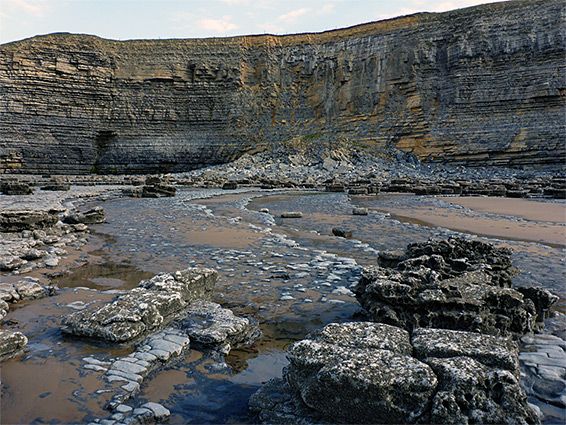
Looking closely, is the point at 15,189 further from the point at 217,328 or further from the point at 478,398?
the point at 478,398

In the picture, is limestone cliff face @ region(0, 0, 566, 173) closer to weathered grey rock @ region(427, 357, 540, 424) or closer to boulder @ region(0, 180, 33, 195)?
boulder @ region(0, 180, 33, 195)

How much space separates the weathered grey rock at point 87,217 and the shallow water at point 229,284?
45cm

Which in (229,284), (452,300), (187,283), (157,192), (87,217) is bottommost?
(157,192)

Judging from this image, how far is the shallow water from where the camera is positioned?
7.90ft

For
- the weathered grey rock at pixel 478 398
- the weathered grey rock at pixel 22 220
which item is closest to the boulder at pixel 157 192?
the weathered grey rock at pixel 22 220

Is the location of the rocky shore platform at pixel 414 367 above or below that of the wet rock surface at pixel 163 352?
above

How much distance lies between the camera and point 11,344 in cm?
286

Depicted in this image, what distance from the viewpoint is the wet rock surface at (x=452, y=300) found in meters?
3.18

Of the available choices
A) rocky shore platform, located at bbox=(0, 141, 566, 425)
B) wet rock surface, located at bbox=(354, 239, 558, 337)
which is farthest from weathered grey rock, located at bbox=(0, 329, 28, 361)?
wet rock surface, located at bbox=(354, 239, 558, 337)

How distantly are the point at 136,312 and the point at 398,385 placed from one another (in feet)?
7.45

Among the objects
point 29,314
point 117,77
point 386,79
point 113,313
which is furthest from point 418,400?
point 117,77

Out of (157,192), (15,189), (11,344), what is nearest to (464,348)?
(11,344)

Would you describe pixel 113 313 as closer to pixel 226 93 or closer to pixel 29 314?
pixel 29 314

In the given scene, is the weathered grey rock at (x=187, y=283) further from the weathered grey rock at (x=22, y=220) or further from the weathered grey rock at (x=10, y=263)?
the weathered grey rock at (x=22, y=220)
